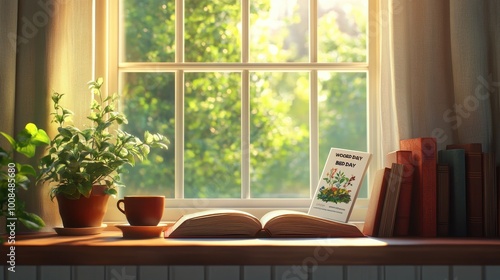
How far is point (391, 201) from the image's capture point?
7.30ft

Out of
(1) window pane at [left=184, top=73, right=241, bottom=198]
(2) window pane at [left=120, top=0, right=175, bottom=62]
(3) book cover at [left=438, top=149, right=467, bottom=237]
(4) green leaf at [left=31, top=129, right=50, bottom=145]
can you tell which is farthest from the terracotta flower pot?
(3) book cover at [left=438, top=149, right=467, bottom=237]

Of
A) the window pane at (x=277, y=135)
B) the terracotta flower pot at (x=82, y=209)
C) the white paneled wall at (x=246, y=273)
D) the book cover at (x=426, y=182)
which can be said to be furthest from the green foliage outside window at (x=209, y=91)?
the white paneled wall at (x=246, y=273)

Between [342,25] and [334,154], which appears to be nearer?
[334,154]

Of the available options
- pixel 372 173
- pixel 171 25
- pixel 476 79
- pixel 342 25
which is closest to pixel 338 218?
pixel 372 173

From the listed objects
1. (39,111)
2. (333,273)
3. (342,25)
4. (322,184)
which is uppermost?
(342,25)

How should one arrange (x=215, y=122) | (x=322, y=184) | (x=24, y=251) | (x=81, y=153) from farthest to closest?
(x=215, y=122) → (x=322, y=184) → (x=81, y=153) → (x=24, y=251)

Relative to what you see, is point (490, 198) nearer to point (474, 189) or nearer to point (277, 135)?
point (474, 189)

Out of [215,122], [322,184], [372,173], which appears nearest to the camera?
[322,184]

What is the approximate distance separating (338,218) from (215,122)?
37.2 inches

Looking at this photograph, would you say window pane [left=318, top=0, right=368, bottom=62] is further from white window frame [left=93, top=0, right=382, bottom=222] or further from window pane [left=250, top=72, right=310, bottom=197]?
window pane [left=250, top=72, right=310, bottom=197]

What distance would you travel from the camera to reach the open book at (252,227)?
2.19 meters

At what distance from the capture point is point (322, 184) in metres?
2.43

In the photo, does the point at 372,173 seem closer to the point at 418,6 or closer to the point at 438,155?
the point at 438,155

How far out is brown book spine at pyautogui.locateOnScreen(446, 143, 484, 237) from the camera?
2.22 m
